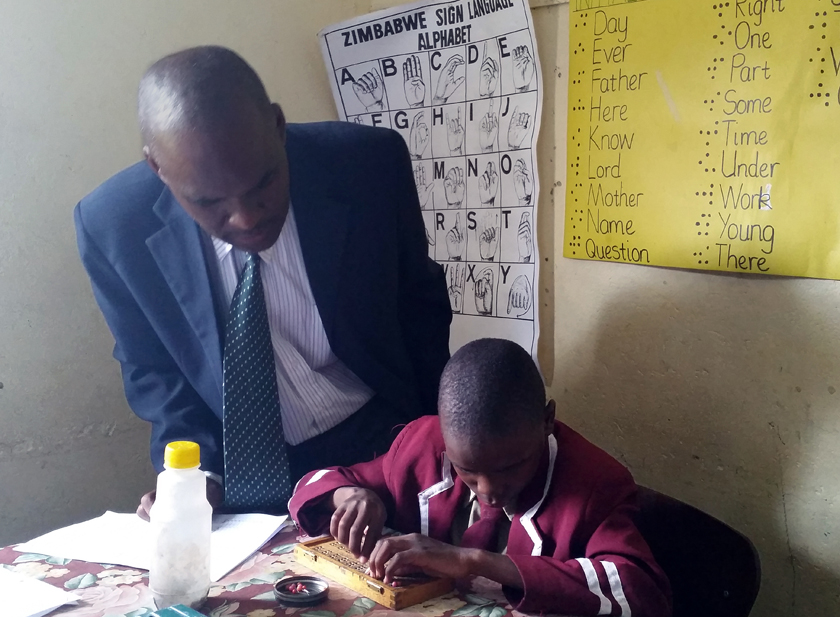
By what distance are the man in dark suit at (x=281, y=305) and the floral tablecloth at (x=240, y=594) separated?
0.19 m

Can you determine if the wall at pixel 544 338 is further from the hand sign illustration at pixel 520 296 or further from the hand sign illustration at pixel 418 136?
the hand sign illustration at pixel 418 136

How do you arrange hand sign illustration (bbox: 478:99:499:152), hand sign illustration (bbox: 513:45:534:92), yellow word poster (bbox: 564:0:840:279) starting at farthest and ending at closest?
hand sign illustration (bbox: 478:99:499:152)
hand sign illustration (bbox: 513:45:534:92)
yellow word poster (bbox: 564:0:840:279)

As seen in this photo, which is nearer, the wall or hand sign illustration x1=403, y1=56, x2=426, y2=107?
the wall

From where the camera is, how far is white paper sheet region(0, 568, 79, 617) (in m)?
0.93

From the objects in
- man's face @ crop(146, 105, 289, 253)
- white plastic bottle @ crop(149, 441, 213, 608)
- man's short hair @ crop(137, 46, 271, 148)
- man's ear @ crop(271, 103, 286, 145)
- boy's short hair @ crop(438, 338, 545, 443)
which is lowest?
white plastic bottle @ crop(149, 441, 213, 608)

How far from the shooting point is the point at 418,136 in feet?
6.41

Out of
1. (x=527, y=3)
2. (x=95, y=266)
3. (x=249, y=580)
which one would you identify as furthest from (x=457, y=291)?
(x=249, y=580)

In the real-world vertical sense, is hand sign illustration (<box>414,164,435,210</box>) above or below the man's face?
below

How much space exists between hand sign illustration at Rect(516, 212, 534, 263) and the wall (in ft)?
0.09

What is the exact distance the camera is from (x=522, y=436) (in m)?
1.07

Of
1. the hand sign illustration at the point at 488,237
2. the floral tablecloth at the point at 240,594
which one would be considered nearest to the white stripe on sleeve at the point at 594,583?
the floral tablecloth at the point at 240,594

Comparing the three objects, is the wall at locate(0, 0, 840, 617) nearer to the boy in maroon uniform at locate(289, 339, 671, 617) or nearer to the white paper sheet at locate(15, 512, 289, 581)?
the boy in maroon uniform at locate(289, 339, 671, 617)

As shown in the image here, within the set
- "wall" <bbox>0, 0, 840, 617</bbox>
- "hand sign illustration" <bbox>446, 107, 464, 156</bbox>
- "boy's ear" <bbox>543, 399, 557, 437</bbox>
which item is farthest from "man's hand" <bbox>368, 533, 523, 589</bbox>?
"hand sign illustration" <bbox>446, 107, 464, 156</bbox>

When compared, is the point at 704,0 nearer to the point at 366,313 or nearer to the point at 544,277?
the point at 544,277
